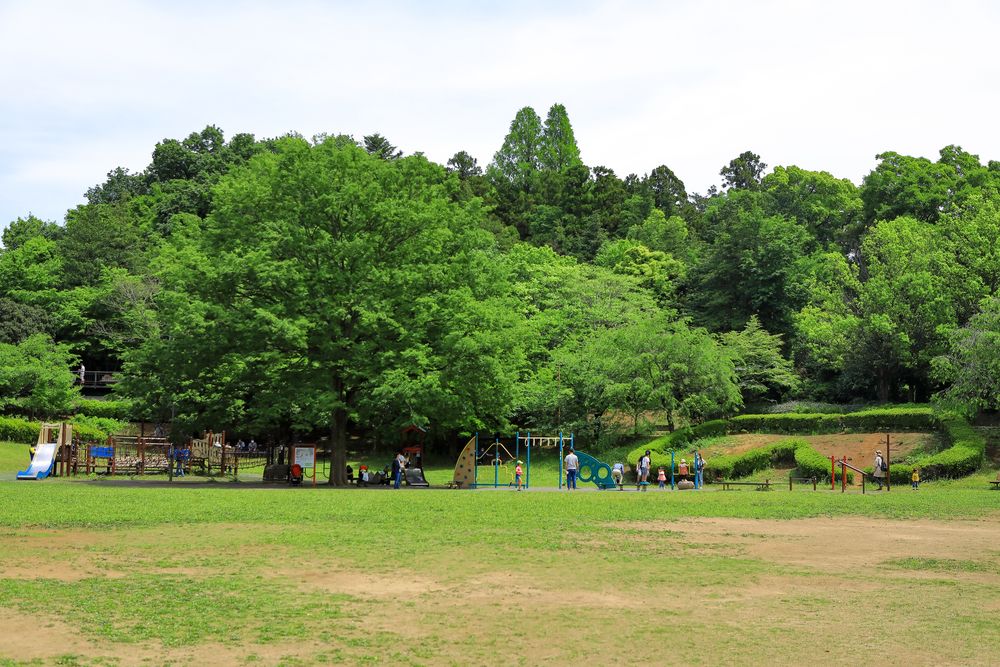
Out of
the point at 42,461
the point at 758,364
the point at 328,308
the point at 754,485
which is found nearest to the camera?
the point at 328,308

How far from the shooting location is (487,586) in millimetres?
14391

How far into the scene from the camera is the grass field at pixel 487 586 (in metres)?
10.7

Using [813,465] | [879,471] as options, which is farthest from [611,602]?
[813,465]

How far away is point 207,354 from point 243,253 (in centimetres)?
384

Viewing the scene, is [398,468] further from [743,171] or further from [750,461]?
[743,171]

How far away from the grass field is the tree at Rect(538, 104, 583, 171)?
104 metres

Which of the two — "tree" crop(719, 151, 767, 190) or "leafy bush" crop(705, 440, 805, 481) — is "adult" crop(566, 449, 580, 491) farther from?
"tree" crop(719, 151, 767, 190)

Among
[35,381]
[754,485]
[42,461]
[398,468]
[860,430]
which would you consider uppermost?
[35,381]

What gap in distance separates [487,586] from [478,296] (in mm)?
26893

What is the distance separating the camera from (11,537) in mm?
18734

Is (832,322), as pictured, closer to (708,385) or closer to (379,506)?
(708,385)

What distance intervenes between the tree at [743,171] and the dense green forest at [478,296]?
28.6 metres

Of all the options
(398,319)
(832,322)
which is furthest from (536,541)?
(832,322)

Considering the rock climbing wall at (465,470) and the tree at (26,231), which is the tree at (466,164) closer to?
the tree at (26,231)
